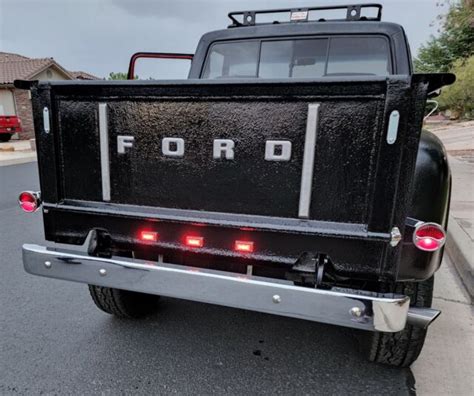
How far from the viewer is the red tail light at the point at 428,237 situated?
5.77ft

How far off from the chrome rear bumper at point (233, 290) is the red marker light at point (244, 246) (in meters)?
0.13

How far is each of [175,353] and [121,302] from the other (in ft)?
1.76

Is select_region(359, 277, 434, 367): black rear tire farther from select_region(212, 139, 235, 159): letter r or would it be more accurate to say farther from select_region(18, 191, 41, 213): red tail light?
select_region(18, 191, 41, 213): red tail light

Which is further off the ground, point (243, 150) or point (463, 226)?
point (243, 150)

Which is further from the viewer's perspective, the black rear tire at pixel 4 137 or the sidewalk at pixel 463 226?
the black rear tire at pixel 4 137

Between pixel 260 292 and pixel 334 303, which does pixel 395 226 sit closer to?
pixel 334 303

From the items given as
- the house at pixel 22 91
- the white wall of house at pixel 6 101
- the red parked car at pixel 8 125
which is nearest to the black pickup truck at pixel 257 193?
the red parked car at pixel 8 125

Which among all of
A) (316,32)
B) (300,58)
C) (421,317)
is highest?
(316,32)

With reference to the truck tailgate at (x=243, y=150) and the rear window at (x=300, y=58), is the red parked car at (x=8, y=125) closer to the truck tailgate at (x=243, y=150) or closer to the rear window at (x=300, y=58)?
the rear window at (x=300, y=58)

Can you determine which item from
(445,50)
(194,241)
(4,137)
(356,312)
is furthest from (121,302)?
(445,50)

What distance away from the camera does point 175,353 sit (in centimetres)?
258

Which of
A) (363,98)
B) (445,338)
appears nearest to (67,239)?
(363,98)

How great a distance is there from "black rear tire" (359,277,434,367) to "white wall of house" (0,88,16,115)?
78.9ft

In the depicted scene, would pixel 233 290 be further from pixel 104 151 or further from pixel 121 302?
pixel 121 302
